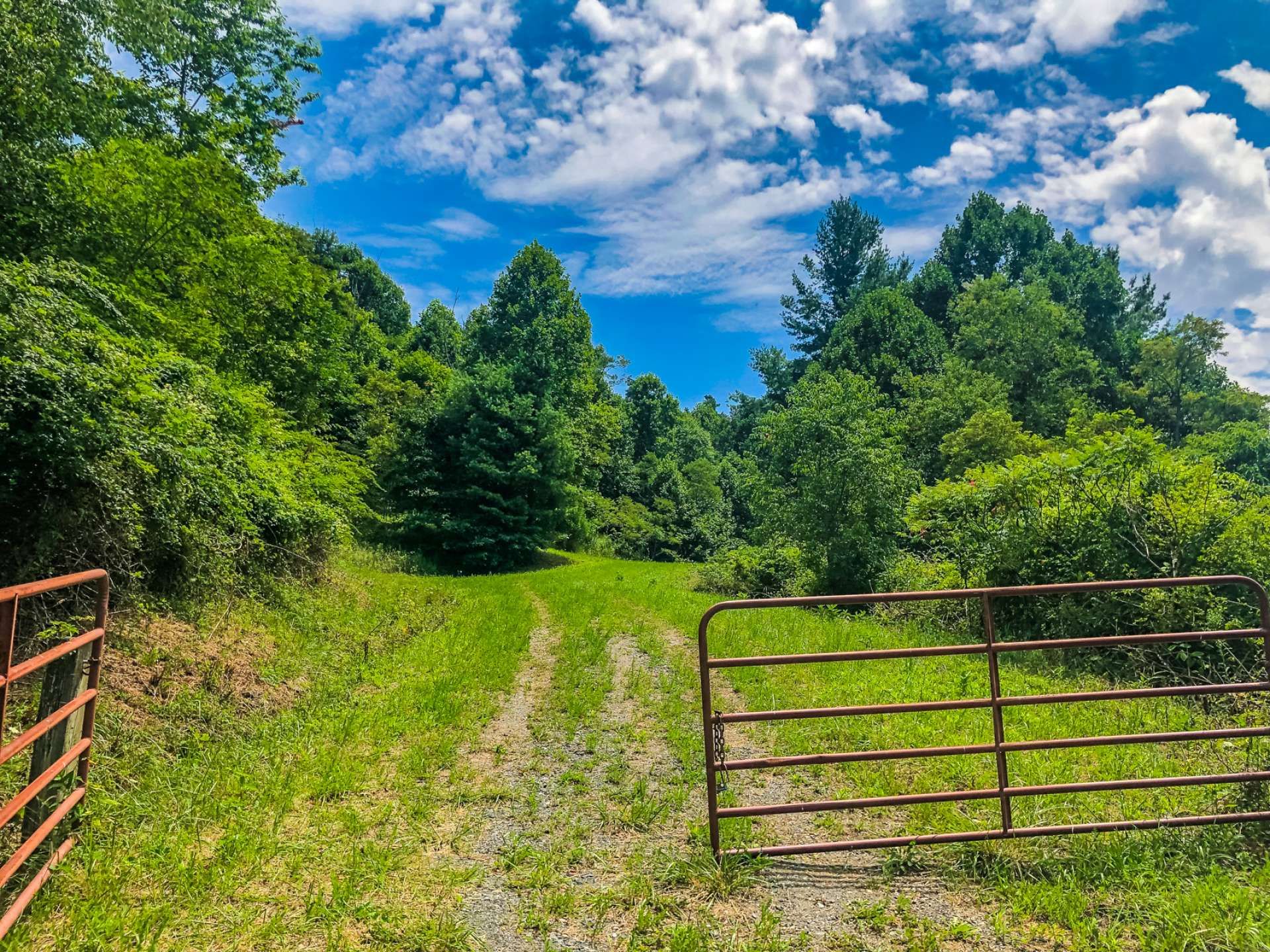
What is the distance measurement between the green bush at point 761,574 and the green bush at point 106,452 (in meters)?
12.2

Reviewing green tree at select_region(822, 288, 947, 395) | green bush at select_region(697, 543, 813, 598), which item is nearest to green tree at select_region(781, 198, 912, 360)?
green tree at select_region(822, 288, 947, 395)

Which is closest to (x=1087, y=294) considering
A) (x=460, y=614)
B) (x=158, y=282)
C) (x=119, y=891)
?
(x=460, y=614)

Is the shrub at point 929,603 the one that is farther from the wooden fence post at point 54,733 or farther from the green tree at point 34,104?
the green tree at point 34,104

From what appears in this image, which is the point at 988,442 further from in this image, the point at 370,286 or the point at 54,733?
the point at 370,286

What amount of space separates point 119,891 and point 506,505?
2713cm

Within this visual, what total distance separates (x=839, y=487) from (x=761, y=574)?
3.74 meters

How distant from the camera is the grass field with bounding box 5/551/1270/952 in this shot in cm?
325

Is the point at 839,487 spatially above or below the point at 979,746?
above

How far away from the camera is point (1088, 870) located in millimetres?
3725

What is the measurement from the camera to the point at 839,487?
1554 centimetres

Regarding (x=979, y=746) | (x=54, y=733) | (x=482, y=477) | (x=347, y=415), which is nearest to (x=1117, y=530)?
(x=979, y=746)

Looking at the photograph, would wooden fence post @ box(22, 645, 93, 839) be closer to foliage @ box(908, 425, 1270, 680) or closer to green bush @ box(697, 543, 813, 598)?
foliage @ box(908, 425, 1270, 680)

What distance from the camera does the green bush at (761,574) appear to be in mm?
16594

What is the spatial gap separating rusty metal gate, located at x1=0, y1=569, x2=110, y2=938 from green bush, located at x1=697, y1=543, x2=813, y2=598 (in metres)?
14.3
